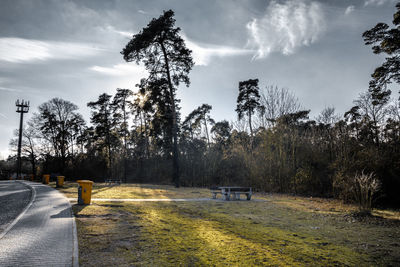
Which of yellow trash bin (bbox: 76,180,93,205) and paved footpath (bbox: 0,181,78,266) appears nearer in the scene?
paved footpath (bbox: 0,181,78,266)

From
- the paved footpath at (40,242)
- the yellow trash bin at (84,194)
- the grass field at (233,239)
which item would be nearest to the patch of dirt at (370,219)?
the grass field at (233,239)

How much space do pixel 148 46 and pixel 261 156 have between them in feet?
42.1

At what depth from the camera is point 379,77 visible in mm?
14445

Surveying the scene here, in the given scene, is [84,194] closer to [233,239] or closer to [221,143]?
[233,239]

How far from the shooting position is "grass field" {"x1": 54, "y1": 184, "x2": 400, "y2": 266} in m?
3.56

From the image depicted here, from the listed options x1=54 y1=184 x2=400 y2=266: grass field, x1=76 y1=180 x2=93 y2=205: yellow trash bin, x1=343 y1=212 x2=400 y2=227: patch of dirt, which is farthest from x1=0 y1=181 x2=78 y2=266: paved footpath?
x1=343 y1=212 x2=400 y2=227: patch of dirt

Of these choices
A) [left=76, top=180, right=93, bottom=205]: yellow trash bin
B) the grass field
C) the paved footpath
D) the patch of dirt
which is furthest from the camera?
[left=76, top=180, right=93, bottom=205]: yellow trash bin

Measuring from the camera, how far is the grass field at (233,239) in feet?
11.7

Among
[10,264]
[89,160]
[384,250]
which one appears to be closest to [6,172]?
[89,160]

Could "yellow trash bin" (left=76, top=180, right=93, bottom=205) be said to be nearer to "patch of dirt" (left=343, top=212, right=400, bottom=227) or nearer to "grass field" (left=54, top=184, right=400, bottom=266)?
"grass field" (left=54, top=184, right=400, bottom=266)

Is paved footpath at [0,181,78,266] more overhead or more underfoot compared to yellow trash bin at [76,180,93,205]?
more underfoot

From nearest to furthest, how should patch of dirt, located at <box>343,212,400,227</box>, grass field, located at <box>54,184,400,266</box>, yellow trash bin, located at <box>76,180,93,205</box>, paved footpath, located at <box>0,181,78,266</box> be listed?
paved footpath, located at <box>0,181,78,266</box> → grass field, located at <box>54,184,400,266</box> → patch of dirt, located at <box>343,212,400,227</box> → yellow trash bin, located at <box>76,180,93,205</box>

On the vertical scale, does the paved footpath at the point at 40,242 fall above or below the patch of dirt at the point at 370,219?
above

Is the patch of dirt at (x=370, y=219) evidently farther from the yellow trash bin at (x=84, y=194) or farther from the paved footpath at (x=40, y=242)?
the yellow trash bin at (x=84, y=194)
